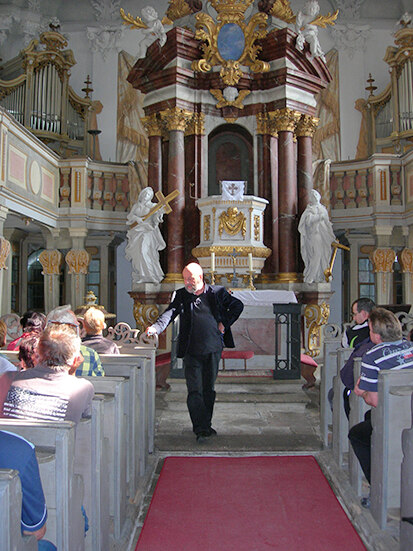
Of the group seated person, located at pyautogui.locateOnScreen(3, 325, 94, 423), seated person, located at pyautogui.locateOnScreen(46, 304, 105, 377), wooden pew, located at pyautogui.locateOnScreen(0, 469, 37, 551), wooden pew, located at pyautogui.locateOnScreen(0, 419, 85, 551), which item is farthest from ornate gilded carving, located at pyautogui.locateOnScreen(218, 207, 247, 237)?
wooden pew, located at pyautogui.locateOnScreen(0, 469, 37, 551)

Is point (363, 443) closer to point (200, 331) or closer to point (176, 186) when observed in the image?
point (200, 331)

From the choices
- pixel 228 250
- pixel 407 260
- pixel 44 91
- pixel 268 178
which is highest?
pixel 44 91

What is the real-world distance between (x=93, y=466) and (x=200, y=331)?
214 cm

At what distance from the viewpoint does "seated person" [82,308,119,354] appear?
4.03 m

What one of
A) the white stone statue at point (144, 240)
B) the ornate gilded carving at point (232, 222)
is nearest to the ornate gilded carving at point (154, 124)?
the white stone statue at point (144, 240)

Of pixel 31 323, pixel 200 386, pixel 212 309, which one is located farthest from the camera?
pixel 212 309

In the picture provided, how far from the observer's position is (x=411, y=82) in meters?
11.7

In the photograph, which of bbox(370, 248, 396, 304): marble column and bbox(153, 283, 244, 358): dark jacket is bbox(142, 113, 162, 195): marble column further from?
bbox(153, 283, 244, 358): dark jacket

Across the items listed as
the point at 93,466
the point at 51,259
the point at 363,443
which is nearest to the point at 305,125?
the point at 51,259

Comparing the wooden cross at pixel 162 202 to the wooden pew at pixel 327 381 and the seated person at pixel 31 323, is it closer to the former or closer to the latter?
the wooden pew at pixel 327 381

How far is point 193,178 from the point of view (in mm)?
10680

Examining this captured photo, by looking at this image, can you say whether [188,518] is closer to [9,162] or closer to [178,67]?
[9,162]

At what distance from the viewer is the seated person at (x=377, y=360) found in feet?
10.0

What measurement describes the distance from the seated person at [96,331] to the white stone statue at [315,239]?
652cm
